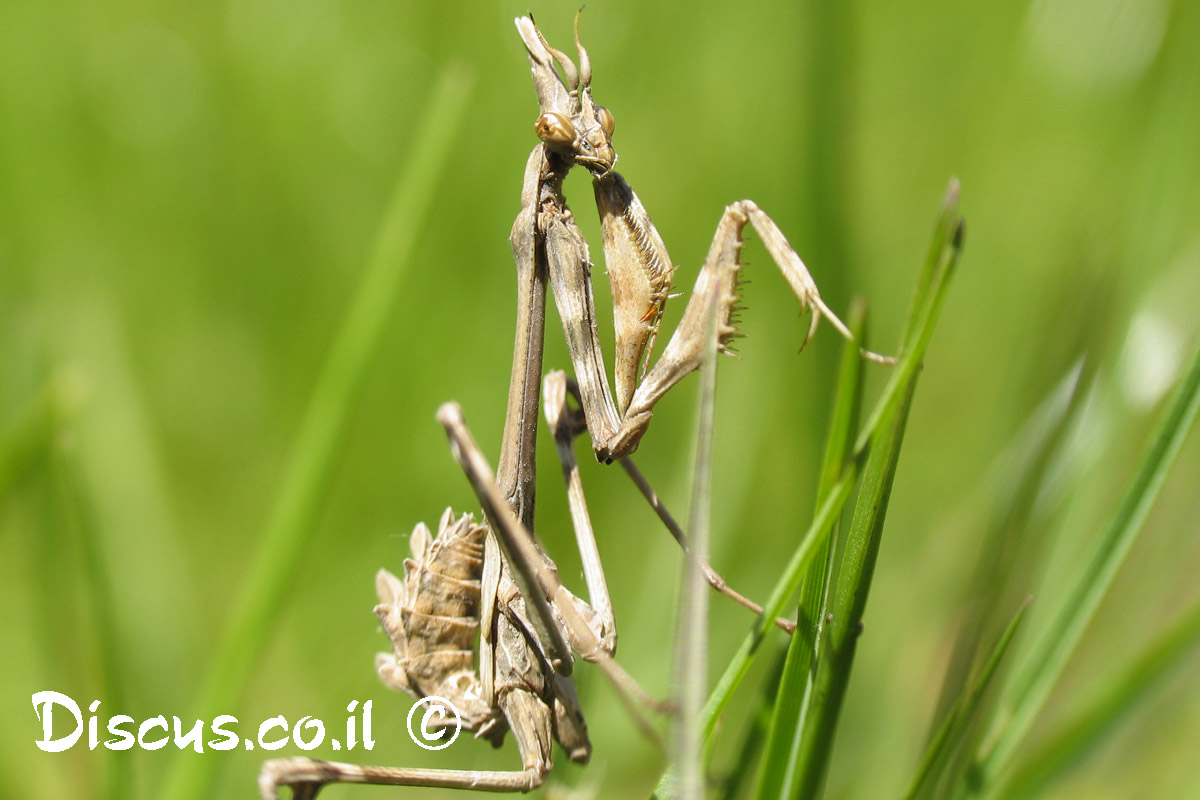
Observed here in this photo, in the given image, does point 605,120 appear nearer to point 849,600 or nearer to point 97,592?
point 849,600

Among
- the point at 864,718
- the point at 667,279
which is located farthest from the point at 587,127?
the point at 864,718

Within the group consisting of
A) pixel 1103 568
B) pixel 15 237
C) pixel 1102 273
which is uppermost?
pixel 15 237

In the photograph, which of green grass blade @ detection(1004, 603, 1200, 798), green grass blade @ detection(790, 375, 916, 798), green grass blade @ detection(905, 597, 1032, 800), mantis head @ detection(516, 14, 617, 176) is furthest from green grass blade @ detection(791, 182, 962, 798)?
mantis head @ detection(516, 14, 617, 176)

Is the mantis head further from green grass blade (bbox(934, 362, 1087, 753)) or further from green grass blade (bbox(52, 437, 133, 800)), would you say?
green grass blade (bbox(52, 437, 133, 800))

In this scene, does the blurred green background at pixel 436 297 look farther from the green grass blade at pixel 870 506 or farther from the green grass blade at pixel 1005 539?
the green grass blade at pixel 870 506

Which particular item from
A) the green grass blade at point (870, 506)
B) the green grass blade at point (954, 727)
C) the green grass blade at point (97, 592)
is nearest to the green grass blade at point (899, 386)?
the green grass blade at point (870, 506)

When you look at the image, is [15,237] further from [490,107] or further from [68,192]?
[490,107]

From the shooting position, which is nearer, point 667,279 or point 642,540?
point 667,279
